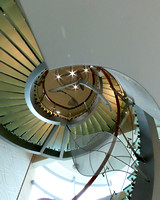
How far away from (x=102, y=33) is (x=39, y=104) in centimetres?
268

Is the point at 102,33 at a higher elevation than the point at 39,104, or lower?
lower

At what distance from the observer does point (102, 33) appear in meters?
0.98

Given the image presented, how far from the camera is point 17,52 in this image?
2471mm

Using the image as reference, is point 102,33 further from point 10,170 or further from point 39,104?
point 10,170

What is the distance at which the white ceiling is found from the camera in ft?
2.96

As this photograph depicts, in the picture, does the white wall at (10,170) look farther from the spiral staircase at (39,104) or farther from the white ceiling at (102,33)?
the white ceiling at (102,33)

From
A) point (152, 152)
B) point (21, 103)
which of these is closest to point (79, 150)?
point (152, 152)

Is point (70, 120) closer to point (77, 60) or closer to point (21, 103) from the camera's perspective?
point (21, 103)

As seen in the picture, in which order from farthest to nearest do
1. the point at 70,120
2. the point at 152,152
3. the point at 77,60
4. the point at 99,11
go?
1. the point at 70,120
2. the point at 152,152
3. the point at 77,60
4. the point at 99,11

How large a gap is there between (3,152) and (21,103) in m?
1.07

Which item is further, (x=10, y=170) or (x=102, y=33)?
(x=10, y=170)

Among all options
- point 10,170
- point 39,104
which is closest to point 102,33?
point 39,104

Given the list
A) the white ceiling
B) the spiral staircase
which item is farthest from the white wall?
the white ceiling

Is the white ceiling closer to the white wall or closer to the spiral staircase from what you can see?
the spiral staircase
